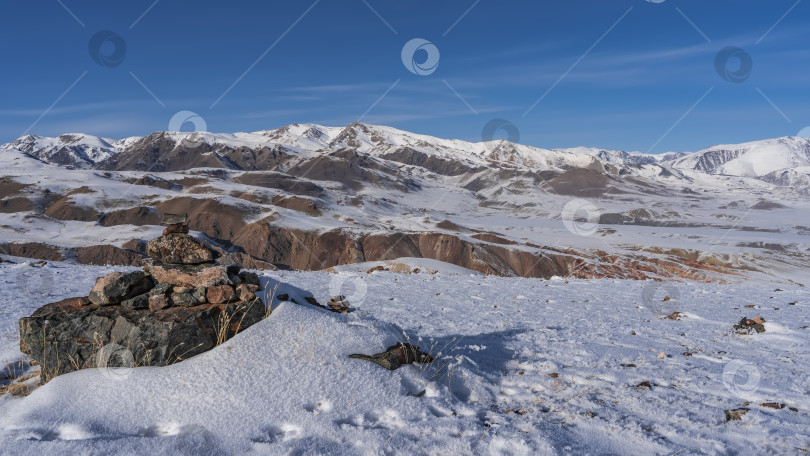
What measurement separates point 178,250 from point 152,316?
1.21 meters

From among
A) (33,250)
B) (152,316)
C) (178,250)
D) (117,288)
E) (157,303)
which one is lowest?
(33,250)

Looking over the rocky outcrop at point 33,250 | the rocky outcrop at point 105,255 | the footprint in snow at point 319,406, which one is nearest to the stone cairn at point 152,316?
the footprint in snow at point 319,406

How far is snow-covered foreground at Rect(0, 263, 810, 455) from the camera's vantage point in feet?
13.6

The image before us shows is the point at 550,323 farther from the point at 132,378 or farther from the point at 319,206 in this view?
the point at 319,206

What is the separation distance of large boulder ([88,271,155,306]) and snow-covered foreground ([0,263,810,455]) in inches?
45.9

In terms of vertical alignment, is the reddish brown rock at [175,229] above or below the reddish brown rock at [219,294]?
above

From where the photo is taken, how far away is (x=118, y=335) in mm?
5449

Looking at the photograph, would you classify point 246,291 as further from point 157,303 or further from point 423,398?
point 423,398

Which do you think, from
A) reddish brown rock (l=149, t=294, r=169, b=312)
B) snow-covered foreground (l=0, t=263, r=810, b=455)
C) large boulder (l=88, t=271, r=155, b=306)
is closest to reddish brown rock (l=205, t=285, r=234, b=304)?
reddish brown rock (l=149, t=294, r=169, b=312)

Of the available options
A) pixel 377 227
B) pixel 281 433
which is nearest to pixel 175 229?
pixel 281 433

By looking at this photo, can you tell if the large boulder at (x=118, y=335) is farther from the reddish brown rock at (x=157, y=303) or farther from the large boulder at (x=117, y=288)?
the large boulder at (x=117, y=288)

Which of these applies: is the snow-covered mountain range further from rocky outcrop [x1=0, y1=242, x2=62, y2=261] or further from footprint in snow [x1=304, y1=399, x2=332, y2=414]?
footprint in snow [x1=304, y1=399, x2=332, y2=414]

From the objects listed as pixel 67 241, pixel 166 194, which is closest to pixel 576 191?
pixel 166 194

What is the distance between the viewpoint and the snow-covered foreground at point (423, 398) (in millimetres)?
4137
